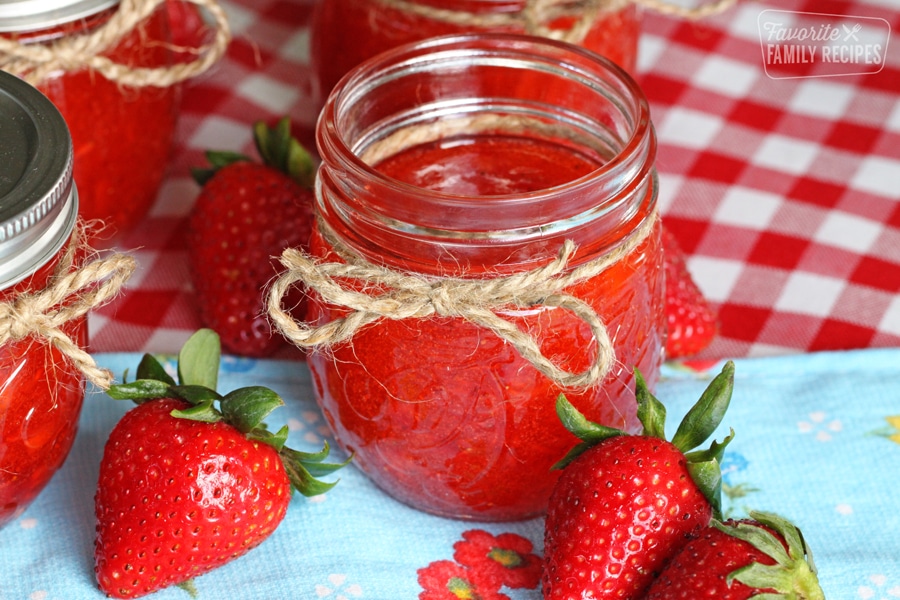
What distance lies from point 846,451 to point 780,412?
9 cm

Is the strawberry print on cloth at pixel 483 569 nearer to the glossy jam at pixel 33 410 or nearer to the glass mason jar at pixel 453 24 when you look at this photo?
the glossy jam at pixel 33 410

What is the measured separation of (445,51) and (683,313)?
0.43 metres

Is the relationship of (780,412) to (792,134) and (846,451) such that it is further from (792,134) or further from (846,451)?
(792,134)

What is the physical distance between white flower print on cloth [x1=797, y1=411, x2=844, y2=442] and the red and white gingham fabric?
0.50 ft

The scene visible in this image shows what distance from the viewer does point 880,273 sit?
1.48m

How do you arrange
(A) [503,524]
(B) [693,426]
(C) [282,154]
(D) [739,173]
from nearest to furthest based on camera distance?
(B) [693,426] → (A) [503,524] → (C) [282,154] → (D) [739,173]

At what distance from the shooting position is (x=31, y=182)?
932mm

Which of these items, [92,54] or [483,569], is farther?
[92,54]

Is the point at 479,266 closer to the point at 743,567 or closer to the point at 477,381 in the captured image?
the point at 477,381

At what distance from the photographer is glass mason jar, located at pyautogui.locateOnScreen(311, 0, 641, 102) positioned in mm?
1312

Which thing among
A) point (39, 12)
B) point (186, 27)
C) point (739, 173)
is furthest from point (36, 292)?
point (739, 173)

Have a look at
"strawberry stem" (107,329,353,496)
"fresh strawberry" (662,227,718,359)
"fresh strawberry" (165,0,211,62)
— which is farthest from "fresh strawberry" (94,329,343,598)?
"fresh strawberry" (165,0,211,62)

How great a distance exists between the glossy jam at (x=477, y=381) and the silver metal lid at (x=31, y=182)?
24 cm

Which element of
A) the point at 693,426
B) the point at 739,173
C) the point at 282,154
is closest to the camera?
the point at 693,426
